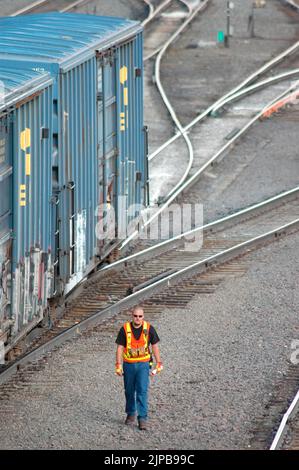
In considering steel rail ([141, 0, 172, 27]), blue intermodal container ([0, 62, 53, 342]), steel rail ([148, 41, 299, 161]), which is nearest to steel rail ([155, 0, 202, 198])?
steel rail ([148, 41, 299, 161])

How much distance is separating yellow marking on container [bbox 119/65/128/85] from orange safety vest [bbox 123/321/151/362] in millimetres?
5935

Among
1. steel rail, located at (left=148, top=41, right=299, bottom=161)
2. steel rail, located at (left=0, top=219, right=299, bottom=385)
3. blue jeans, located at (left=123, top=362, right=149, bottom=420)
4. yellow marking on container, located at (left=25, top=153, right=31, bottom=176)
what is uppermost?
yellow marking on container, located at (left=25, top=153, right=31, bottom=176)

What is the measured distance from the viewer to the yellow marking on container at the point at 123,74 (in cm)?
1742

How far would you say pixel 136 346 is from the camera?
12336 mm

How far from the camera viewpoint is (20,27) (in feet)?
57.2

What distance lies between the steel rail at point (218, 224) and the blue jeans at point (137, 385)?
6.11 metres

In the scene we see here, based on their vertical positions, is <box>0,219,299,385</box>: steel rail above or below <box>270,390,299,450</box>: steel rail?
below

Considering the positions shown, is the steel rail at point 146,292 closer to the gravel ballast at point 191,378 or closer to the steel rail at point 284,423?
the gravel ballast at point 191,378

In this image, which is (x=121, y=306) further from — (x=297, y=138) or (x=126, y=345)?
(x=297, y=138)

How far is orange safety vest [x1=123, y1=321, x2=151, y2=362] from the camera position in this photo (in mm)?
12336

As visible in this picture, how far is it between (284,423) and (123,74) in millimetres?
6900

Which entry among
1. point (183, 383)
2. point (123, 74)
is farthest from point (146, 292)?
point (183, 383)

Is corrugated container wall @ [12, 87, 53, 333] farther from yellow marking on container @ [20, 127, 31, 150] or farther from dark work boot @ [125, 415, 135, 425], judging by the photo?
dark work boot @ [125, 415, 135, 425]
